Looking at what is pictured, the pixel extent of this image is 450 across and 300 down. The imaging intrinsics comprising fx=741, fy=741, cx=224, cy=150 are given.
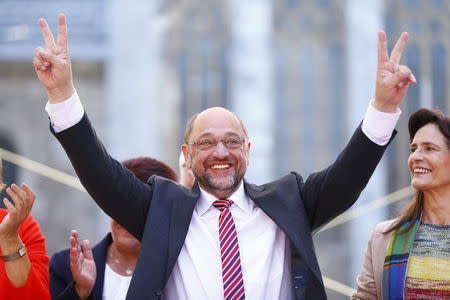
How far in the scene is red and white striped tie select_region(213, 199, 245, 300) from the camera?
Result: 266cm

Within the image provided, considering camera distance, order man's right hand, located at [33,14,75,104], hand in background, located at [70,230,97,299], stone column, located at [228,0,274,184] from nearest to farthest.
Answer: man's right hand, located at [33,14,75,104]
hand in background, located at [70,230,97,299]
stone column, located at [228,0,274,184]

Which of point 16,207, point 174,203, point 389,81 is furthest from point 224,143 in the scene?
point 16,207

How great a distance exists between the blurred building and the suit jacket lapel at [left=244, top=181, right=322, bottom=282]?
7.01 metres

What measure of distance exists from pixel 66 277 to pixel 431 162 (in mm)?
1664

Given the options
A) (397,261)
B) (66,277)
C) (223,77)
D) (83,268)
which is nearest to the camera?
(397,261)

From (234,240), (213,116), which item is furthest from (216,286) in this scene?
(213,116)

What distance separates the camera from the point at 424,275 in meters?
2.98

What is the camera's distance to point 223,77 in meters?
10.4

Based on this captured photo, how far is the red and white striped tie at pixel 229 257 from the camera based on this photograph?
105 inches

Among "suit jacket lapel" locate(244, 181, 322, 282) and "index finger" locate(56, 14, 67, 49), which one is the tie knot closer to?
"suit jacket lapel" locate(244, 181, 322, 282)

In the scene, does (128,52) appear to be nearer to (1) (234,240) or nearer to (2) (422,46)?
(2) (422,46)

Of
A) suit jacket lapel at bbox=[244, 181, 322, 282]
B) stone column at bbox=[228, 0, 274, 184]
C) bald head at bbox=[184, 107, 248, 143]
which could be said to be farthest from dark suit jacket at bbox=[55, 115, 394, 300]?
stone column at bbox=[228, 0, 274, 184]

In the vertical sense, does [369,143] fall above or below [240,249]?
above

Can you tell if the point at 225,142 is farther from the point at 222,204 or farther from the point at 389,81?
the point at 389,81
